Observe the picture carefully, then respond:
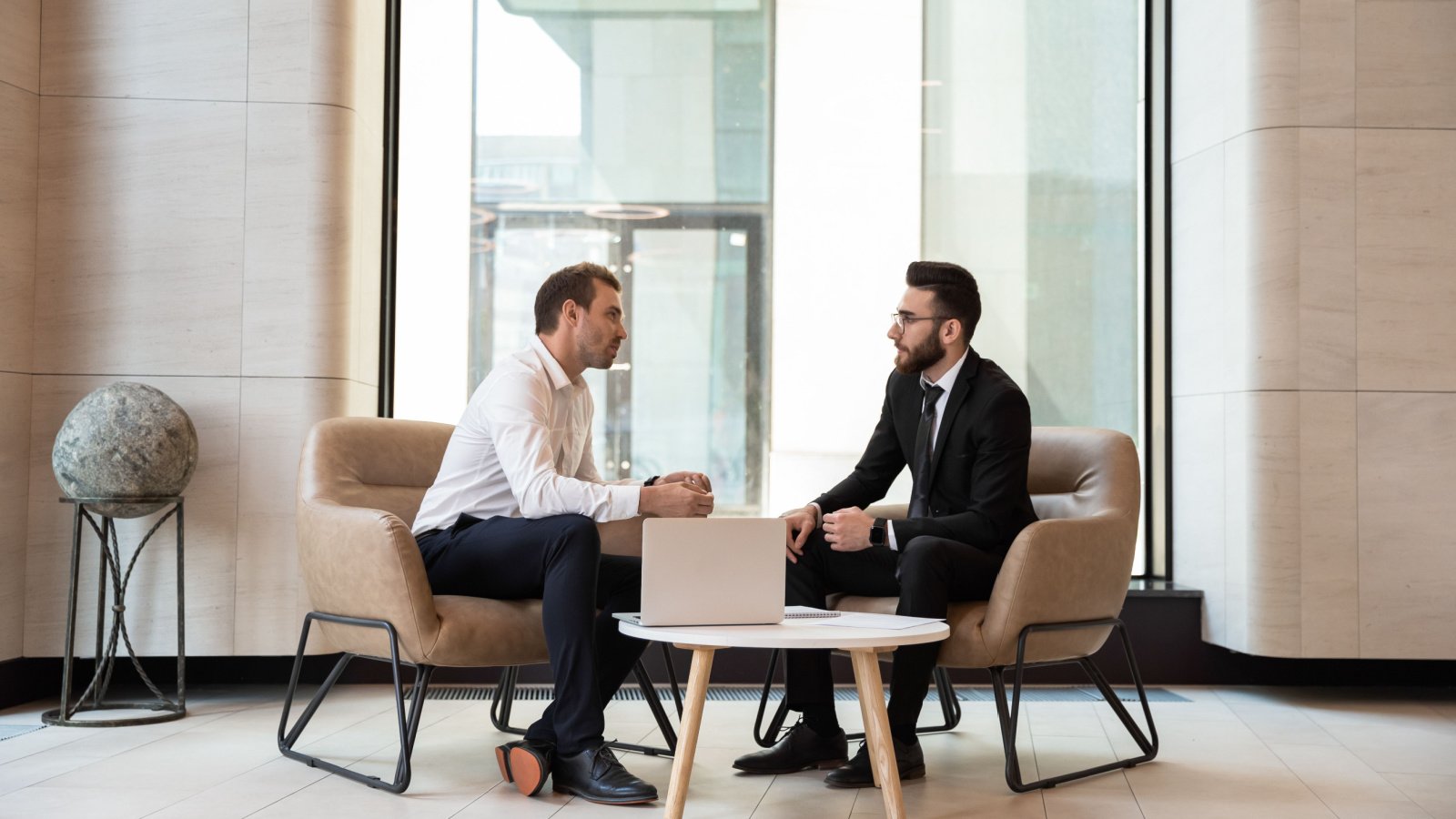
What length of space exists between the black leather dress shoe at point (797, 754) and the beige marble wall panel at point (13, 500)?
93.3 inches

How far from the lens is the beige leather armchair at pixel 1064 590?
113 inches

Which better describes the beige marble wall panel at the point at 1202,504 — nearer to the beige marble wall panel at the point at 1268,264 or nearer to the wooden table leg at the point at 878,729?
the beige marble wall panel at the point at 1268,264

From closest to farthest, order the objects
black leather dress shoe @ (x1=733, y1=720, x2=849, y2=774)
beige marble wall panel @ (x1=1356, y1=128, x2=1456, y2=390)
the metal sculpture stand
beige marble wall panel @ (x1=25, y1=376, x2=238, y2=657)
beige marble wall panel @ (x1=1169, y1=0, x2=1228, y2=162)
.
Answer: black leather dress shoe @ (x1=733, y1=720, x2=849, y2=774), the metal sculpture stand, beige marble wall panel @ (x1=25, y1=376, x2=238, y2=657), beige marble wall panel @ (x1=1356, y1=128, x2=1456, y2=390), beige marble wall panel @ (x1=1169, y1=0, x2=1228, y2=162)

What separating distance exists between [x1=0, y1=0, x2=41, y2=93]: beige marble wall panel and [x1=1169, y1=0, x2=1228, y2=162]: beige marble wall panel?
392 centimetres

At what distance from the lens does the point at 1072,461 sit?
3.44m

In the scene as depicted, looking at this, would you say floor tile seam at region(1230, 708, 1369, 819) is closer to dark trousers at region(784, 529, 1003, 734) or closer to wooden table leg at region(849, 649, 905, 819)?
dark trousers at region(784, 529, 1003, 734)

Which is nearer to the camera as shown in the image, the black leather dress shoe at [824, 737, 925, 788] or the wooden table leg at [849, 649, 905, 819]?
the wooden table leg at [849, 649, 905, 819]

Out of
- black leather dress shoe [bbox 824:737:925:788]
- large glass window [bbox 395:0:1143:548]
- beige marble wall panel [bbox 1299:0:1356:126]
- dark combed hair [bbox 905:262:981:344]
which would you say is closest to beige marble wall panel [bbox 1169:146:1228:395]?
large glass window [bbox 395:0:1143:548]

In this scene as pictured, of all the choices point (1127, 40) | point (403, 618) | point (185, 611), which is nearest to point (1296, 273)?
point (1127, 40)

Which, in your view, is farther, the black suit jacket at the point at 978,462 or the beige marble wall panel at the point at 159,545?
the beige marble wall panel at the point at 159,545

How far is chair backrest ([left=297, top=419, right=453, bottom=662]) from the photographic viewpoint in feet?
9.16

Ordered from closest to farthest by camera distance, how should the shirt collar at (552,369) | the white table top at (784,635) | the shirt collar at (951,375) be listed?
1. the white table top at (784,635)
2. the shirt collar at (552,369)
3. the shirt collar at (951,375)

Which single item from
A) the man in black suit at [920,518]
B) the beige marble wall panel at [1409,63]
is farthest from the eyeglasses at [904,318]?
the beige marble wall panel at [1409,63]

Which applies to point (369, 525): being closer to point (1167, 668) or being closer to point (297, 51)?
point (297, 51)
